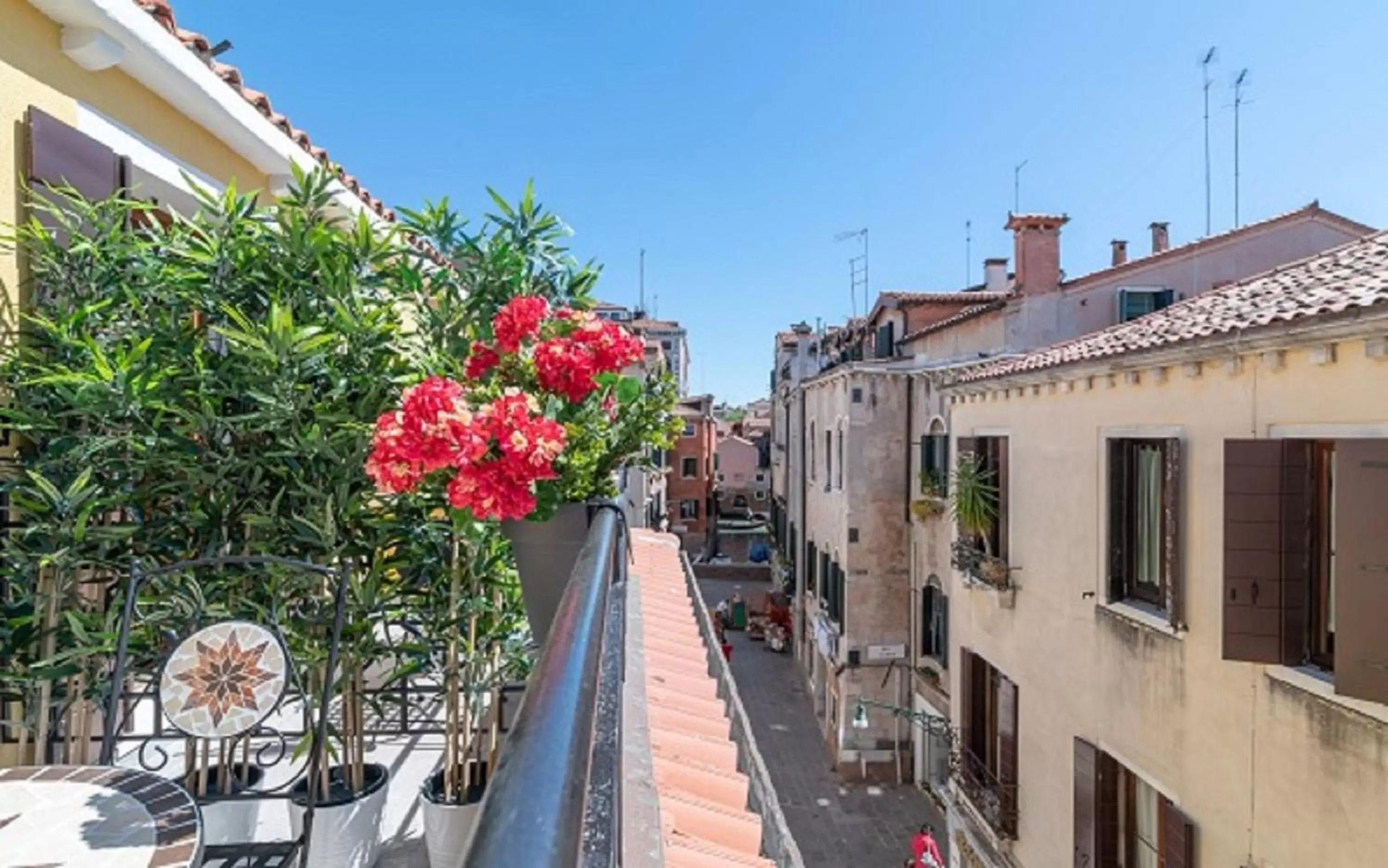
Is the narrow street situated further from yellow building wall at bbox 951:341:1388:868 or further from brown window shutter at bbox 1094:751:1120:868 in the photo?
brown window shutter at bbox 1094:751:1120:868

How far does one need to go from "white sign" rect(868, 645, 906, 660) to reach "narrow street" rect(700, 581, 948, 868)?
2.73m

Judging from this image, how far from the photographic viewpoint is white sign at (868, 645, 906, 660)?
15.6 m

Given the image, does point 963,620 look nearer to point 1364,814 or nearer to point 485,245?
point 1364,814

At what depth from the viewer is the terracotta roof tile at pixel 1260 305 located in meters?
5.05

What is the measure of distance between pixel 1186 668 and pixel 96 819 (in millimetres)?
6976

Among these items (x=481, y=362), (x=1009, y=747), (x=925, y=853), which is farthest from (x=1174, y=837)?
(x=481, y=362)

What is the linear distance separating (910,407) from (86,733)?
47.0ft

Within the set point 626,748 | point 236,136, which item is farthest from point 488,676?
point 236,136

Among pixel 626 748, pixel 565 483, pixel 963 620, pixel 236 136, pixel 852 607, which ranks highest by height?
pixel 236 136

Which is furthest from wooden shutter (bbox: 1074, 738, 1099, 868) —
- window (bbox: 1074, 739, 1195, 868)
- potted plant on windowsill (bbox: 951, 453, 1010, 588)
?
potted plant on windowsill (bbox: 951, 453, 1010, 588)

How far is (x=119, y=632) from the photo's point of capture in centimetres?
269

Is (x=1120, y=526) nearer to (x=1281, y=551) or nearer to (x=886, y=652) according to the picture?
(x=1281, y=551)

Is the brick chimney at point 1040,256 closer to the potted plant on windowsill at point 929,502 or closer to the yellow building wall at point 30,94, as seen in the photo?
the potted plant on windowsill at point 929,502

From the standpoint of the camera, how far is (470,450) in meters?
2.18
